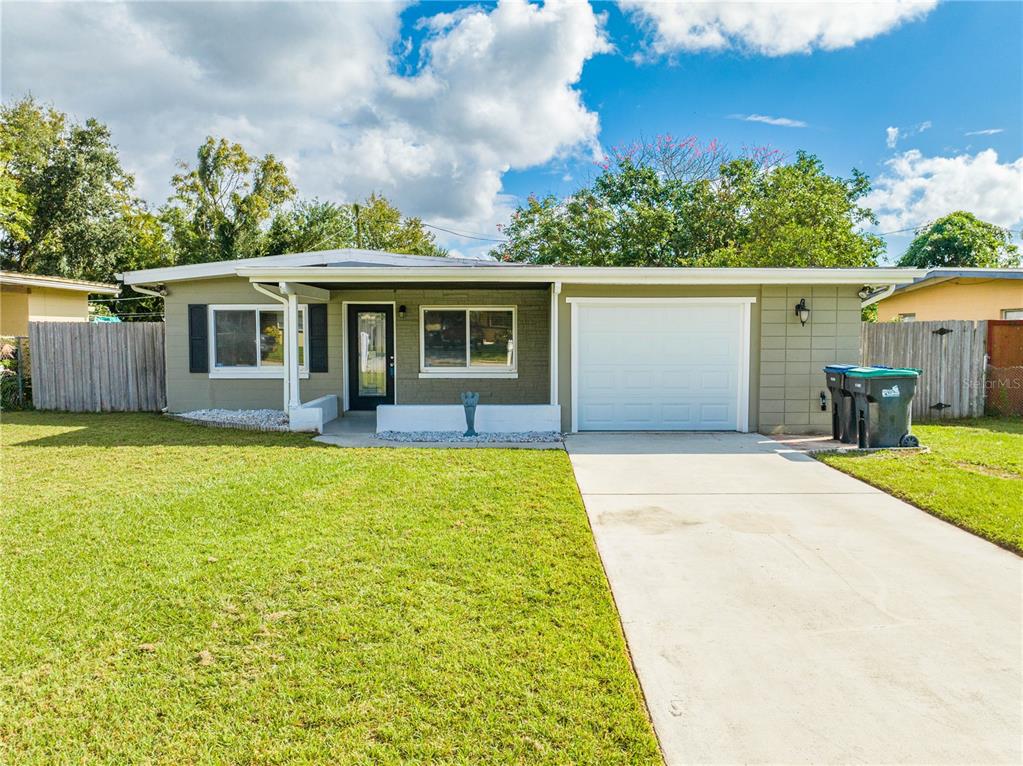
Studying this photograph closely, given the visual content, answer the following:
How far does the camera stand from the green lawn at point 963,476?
15.8ft

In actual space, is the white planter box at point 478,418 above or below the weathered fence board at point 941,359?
below

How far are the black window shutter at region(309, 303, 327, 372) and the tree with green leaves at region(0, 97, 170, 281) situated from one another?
17.1 metres

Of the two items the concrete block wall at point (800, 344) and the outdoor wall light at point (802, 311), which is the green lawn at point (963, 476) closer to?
the concrete block wall at point (800, 344)

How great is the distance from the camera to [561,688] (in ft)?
8.38

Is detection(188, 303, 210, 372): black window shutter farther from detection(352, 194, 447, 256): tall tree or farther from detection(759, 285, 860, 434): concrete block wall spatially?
detection(352, 194, 447, 256): tall tree

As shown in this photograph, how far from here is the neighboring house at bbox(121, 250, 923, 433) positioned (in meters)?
8.85

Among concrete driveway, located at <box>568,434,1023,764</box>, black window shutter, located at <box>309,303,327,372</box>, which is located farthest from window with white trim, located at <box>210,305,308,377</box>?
concrete driveway, located at <box>568,434,1023,764</box>

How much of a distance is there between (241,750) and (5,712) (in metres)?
1.07

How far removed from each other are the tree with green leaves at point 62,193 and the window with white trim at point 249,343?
15.8 meters

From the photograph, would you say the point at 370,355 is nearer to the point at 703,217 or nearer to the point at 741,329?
the point at 741,329

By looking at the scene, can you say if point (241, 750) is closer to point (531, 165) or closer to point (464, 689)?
point (464, 689)

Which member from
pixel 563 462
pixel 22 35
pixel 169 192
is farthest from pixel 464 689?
pixel 169 192

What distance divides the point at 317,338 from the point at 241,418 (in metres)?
1.97

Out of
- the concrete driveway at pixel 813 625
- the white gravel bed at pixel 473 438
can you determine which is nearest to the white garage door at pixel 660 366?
the white gravel bed at pixel 473 438
